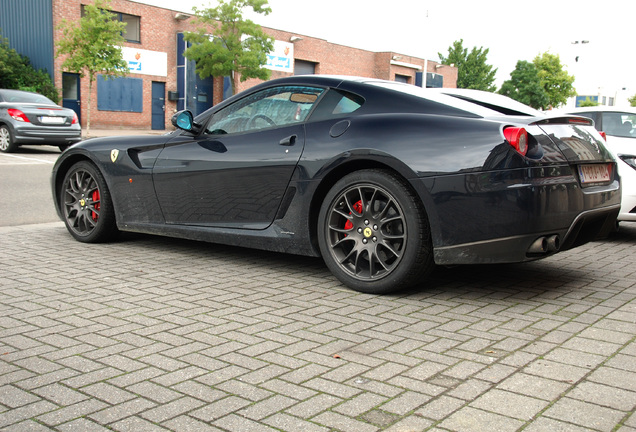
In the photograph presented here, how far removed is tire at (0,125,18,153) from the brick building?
12.6 m

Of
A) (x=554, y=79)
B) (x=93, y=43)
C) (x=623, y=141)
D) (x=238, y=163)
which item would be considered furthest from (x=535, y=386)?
(x=554, y=79)

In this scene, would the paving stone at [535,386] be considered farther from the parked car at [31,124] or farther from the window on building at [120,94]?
the window on building at [120,94]

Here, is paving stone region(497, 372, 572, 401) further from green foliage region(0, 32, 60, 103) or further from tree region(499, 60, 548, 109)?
tree region(499, 60, 548, 109)

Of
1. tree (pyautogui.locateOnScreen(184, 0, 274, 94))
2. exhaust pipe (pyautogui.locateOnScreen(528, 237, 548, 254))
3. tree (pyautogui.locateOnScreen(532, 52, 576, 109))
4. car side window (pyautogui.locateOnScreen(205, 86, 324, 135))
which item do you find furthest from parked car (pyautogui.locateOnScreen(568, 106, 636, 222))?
tree (pyautogui.locateOnScreen(532, 52, 576, 109))

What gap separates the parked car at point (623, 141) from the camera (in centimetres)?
657

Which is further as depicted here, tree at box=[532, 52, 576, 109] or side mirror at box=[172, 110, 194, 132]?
tree at box=[532, 52, 576, 109]

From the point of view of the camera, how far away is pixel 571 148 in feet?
13.3

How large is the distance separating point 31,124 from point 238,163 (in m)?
13.4

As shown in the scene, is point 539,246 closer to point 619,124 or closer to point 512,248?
point 512,248

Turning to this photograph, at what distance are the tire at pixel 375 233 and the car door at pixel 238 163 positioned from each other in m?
0.45

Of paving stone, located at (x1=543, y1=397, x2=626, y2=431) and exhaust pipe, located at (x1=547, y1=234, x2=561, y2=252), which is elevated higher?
exhaust pipe, located at (x1=547, y1=234, x2=561, y2=252)

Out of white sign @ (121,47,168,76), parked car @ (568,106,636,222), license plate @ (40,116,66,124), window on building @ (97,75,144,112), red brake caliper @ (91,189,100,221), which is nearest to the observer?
red brake caliper @ (91,189,100,221)

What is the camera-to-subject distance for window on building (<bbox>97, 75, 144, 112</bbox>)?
105 ft

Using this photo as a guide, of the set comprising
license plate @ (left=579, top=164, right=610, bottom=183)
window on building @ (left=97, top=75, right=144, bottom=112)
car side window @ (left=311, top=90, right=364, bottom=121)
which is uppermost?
window on building @ (left=97, top=75, right=144, bottom=112)
